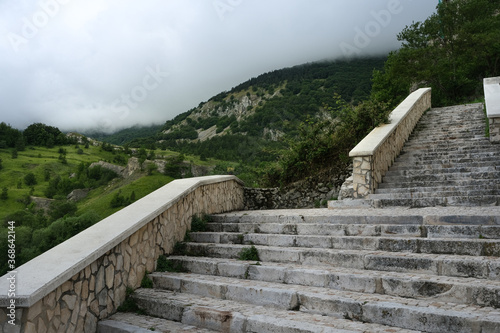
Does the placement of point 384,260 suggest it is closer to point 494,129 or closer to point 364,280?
point 364,280

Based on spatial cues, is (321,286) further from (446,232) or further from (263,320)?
(446,232)

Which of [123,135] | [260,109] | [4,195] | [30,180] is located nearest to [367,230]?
[4,195]

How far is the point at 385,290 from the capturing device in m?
2.86

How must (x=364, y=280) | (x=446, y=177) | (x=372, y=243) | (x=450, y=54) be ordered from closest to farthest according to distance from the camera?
(x=364, y=280) → (x=372, y=243) → (x=446, y=177) → (x=450, y=54)

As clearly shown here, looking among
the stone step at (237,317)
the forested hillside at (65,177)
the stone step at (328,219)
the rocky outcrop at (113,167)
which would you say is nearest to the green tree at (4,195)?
the forested hillside at (65,177)

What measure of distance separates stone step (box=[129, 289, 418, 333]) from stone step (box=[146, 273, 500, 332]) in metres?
0.05

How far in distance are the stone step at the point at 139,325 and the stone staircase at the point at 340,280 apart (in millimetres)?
11

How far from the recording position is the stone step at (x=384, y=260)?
9.30 ft

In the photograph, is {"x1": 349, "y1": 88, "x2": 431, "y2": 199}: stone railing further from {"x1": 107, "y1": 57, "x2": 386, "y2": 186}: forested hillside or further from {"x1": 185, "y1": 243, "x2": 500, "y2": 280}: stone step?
{"x1": 107, "y1": 57, "x2": 386, "y2": 186}: forested hillside

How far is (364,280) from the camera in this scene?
2.96 metres

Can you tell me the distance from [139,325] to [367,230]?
267 centimetres

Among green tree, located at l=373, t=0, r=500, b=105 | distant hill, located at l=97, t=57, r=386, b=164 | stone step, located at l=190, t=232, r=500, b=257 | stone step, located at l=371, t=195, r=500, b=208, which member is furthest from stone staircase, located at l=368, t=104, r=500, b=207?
distant hill, located at l=97, t=57, r=386, b=164

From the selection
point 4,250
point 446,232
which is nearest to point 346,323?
point 446,232

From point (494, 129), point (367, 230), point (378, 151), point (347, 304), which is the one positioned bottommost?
point (347, 304)
